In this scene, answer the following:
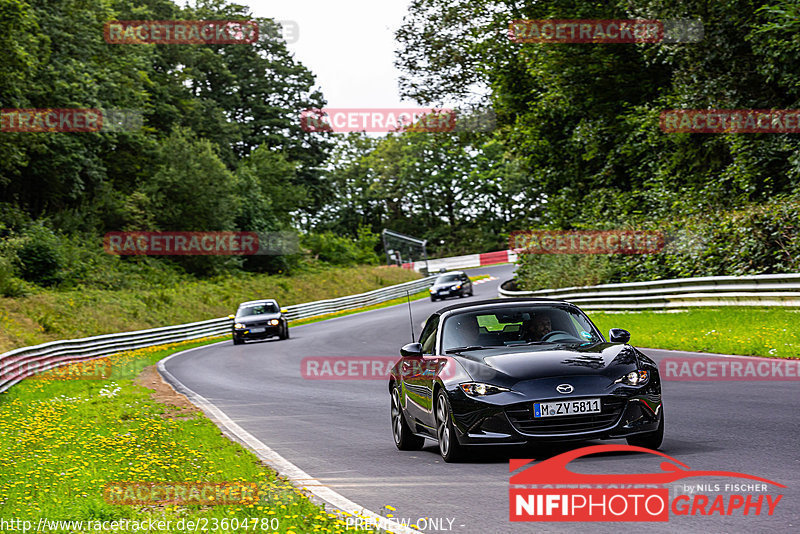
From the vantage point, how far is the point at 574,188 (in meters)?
38.3

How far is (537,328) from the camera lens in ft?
30.3

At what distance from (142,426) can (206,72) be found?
68594 millimetres

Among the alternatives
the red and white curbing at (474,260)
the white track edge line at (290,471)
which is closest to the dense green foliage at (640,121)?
the white track edge line at (290,471)

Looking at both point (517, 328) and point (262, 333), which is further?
point (262, 333)

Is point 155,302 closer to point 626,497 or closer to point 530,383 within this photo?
point 530,383

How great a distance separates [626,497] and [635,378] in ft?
6.21

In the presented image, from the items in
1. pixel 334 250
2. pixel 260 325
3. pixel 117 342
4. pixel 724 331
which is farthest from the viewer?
pixel 334 250

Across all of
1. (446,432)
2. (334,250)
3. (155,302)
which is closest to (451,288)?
(155,302)

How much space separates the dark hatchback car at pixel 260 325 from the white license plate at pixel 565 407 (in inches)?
1095

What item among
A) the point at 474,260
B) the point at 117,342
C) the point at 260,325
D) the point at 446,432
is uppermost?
the point at 446,432

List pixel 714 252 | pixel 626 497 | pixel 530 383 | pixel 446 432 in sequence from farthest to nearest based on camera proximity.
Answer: pixel 714 252 → pixel 446 432 → pixel 530 383 → pixel 626 497

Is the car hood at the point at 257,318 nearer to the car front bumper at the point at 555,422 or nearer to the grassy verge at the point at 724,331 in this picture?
the grassy verge at the point at 724,331

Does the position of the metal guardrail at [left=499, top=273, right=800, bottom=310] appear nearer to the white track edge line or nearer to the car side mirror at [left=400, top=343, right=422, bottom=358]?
the white track edge line

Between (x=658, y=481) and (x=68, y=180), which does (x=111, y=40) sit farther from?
(x=658, y=481)
